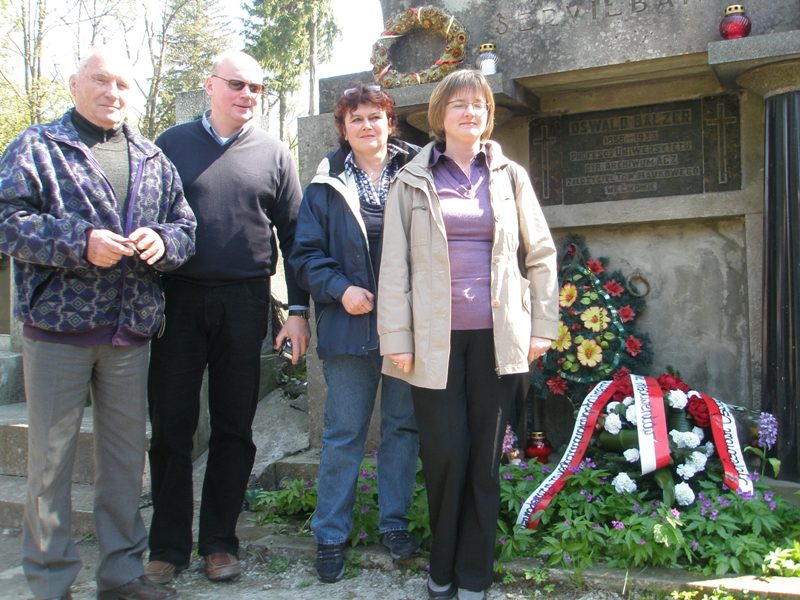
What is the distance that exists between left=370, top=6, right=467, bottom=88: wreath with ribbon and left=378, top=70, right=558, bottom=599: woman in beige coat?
1430 mm

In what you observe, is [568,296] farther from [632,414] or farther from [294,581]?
[294,581]

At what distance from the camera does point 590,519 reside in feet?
10.5

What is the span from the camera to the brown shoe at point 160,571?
3080 millimetres

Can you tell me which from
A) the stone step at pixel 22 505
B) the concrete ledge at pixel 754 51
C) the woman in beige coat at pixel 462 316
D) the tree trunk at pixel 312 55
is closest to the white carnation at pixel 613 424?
the woman in beige coat at pixel 462 316

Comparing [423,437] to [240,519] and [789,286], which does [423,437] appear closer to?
[240,519]

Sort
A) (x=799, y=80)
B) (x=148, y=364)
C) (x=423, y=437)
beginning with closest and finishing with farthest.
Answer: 1. (x=423, y=437)
2. (x=148, y=364)
3. (x=799, y=80)

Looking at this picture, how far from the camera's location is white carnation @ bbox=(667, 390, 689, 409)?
11.4ft

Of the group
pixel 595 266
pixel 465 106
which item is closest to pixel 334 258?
pixel 465 106

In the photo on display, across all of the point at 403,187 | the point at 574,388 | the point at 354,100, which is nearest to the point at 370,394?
the point at 403,187

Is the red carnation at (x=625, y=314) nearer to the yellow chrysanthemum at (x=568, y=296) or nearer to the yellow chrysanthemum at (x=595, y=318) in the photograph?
the yellow chrysanthemum at (x=595, y=318)

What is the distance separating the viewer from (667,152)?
4340mm

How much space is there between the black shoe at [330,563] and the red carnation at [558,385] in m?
1.69

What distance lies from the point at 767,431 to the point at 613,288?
117 cm

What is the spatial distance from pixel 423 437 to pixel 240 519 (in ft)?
4.81
